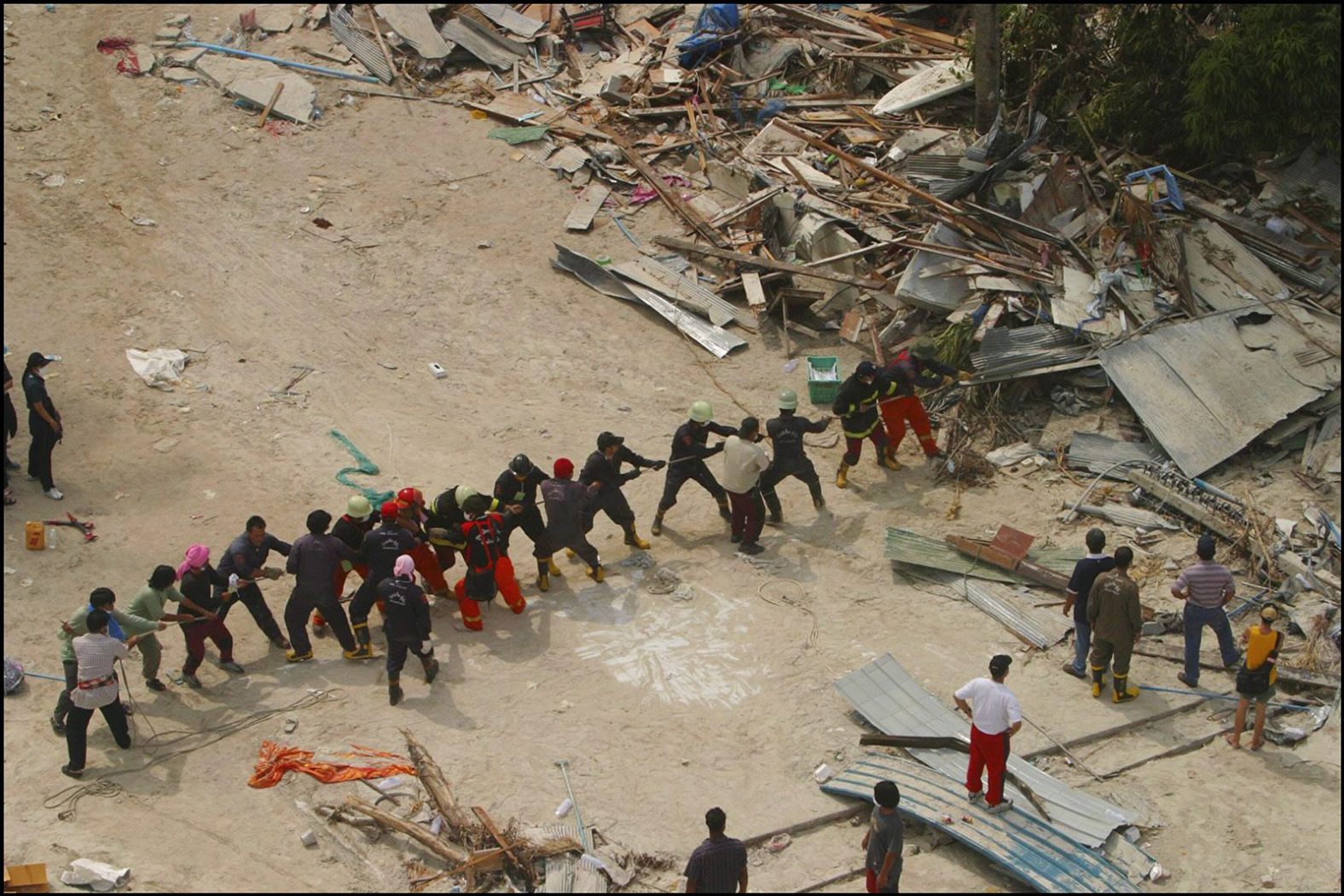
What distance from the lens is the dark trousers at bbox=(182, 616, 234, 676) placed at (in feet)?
35.5

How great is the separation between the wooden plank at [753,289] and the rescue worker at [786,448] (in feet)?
11.2

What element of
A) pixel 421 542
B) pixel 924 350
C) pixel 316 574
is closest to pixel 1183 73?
pixel 924 350

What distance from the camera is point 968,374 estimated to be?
14336mm

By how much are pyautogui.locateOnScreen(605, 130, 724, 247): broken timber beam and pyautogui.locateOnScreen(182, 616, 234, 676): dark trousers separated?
8845mm

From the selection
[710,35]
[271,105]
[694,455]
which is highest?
[710,35]

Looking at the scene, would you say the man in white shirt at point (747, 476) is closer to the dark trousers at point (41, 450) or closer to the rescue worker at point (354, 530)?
the rescue worker at point (354, 530)

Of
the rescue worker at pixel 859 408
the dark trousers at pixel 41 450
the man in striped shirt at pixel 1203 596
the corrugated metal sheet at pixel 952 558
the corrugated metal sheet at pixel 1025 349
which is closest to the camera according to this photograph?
the man in striped shirt at pixel 1203 596

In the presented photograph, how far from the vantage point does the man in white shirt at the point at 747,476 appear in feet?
40.8

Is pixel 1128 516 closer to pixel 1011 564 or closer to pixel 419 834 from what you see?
pixel 1011 564

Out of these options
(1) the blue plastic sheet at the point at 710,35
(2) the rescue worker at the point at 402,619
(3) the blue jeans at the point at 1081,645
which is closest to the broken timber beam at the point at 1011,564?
(3) the blue jeans at the point at 1081,645

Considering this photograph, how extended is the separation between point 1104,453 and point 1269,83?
4513 mm

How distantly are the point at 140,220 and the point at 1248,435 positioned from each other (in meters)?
14.2

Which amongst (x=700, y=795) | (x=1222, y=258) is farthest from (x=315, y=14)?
(x=700, y=795)

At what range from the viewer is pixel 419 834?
9164 millimetres
